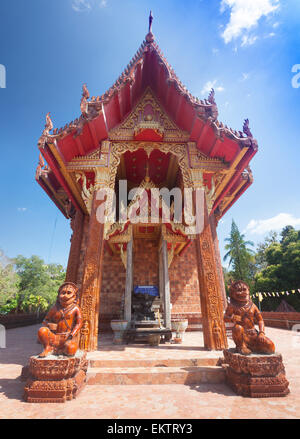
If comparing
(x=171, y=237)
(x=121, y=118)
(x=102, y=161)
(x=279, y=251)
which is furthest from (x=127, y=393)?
(x=279, y=251)

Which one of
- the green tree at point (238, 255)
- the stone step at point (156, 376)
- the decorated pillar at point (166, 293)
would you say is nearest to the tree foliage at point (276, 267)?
the green tree at point (238, 255)

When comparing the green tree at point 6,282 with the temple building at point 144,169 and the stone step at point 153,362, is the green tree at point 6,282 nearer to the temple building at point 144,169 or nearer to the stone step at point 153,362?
the temple building at point 144,169

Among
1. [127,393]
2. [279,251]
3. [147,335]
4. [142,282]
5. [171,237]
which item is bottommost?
[127,393]

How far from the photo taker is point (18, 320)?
14117 millimetres

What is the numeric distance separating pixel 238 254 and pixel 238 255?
15 centimetres

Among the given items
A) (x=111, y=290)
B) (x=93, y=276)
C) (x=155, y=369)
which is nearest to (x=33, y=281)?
(x=111, y=290)

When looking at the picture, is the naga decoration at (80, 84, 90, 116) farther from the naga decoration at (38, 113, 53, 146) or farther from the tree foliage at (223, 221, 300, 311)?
the tree foliage at (223, 221, 300, 311)

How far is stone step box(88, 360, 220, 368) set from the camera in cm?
391

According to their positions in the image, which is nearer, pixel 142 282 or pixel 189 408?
pixel 189 408

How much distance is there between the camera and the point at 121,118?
23.7ft

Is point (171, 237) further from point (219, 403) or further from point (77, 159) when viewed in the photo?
point (219, 403)

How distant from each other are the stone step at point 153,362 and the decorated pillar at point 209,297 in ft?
2.56

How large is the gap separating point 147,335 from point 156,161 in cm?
651
